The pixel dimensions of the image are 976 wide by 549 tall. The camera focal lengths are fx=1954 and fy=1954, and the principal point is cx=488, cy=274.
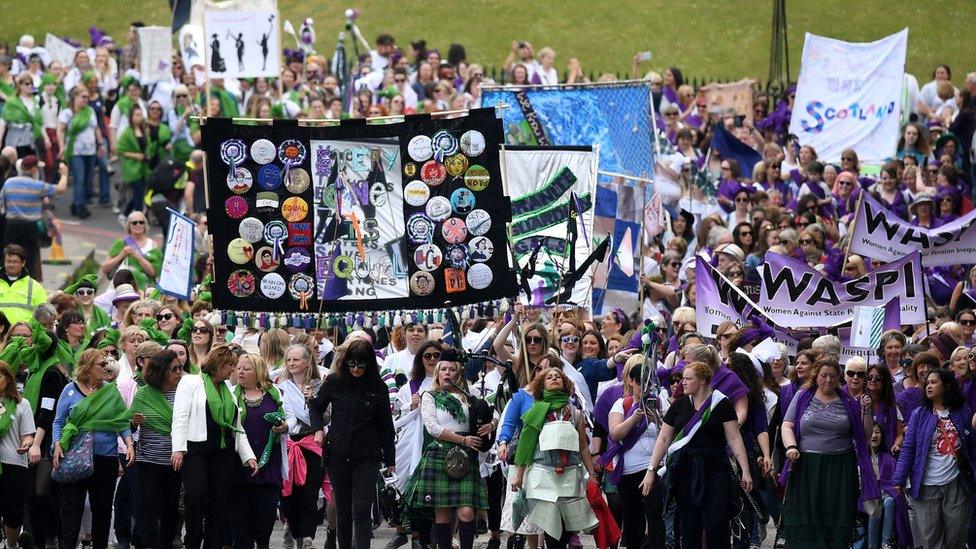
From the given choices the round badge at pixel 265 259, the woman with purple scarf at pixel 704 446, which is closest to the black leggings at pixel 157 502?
the round badge at pixel 265 259

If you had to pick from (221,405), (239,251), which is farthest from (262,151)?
(221,405)

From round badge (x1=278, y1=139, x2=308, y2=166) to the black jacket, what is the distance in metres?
2.71

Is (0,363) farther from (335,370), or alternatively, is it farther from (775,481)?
(775,481)

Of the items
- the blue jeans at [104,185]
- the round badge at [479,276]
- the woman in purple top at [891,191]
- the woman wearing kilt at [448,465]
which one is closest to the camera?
the woman wearing kilt at [448,465]

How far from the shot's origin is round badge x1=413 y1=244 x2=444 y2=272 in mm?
15797

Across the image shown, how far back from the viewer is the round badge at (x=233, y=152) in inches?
627

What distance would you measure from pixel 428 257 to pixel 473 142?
1.01 meters

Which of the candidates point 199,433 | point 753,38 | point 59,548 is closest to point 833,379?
point 199,433

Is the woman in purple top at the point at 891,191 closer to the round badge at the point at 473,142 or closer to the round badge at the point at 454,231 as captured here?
the round badge at the point at 473,142

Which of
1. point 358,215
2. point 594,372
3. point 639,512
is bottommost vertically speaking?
point 639,512

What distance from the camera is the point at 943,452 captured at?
1397 centimetres

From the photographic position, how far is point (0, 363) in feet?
46.2

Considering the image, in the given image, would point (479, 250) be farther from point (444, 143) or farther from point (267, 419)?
point (267, 419)

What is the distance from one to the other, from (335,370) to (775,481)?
128 inches
